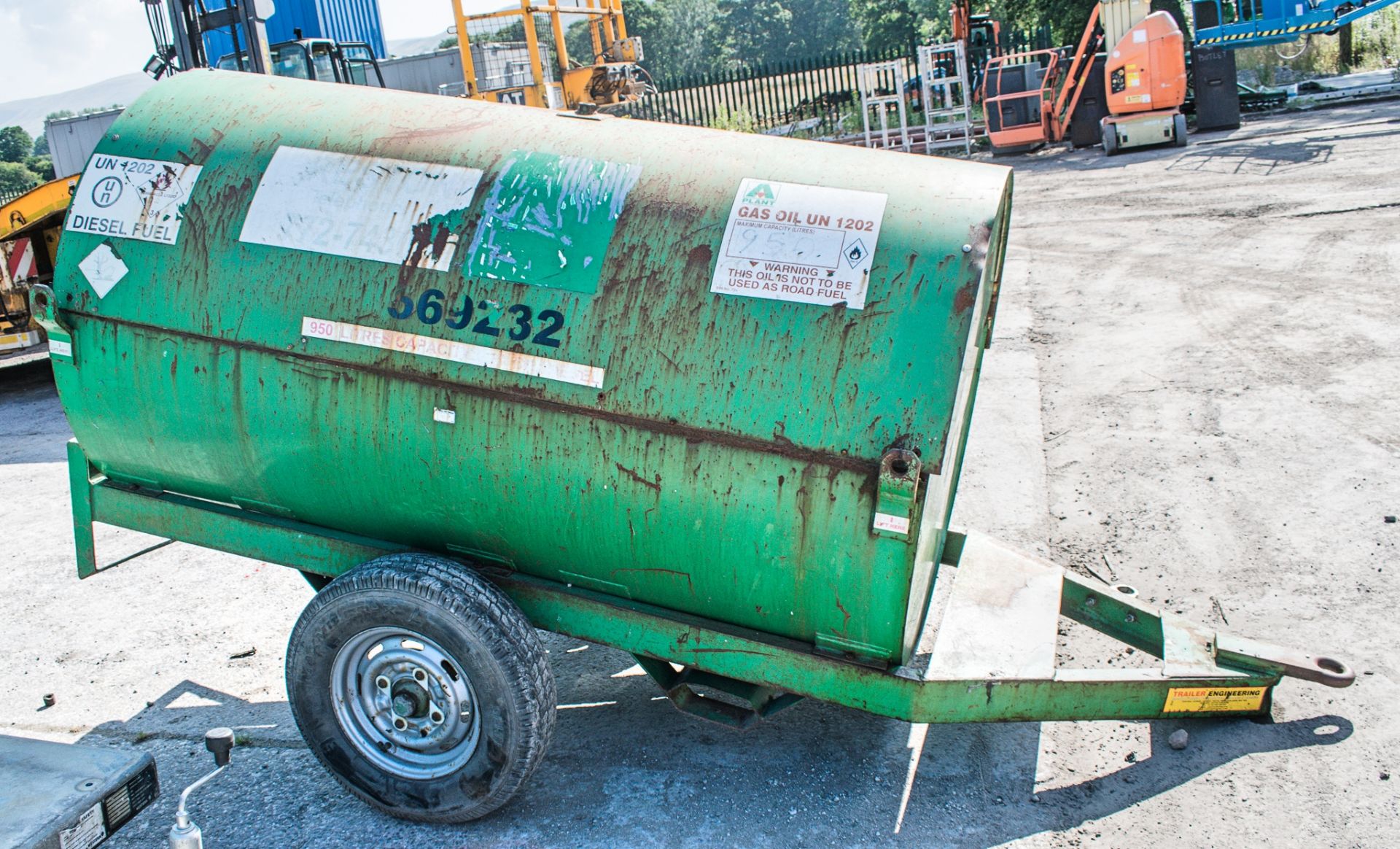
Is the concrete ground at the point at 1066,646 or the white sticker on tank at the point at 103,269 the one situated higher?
the white sticker on tank at the point at 103,269

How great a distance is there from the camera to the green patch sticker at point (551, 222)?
10.9 feet

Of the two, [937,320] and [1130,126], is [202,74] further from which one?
[1130,126]

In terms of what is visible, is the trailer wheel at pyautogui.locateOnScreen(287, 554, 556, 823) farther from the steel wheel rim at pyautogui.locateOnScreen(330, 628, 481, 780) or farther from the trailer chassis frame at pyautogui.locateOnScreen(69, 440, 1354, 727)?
the trailer chassis frame at pyautogui.locateOnScreen(69, 440, 1354, 727)

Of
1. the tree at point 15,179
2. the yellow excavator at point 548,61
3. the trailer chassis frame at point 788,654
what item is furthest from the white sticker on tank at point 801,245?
the tree at point 15,179

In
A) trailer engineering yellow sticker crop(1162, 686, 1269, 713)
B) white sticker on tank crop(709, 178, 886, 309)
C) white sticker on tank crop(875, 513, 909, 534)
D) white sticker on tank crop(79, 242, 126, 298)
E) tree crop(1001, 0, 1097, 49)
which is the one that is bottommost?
trailer engineering yellow sticker crop(1162, 686, 1269, 713)

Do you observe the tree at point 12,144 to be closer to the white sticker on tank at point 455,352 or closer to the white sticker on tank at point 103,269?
the white sticker on tank at point 103,269

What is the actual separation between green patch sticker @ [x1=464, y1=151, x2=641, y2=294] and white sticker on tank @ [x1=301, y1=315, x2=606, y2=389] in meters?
0.23

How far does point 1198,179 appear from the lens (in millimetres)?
13188

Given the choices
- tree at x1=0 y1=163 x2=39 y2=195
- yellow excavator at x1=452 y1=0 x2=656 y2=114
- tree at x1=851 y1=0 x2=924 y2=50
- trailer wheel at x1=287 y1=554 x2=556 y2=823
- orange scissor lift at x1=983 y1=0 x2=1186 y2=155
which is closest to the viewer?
trailer wheel at x1=287 y1=554 x2=556 y2=823

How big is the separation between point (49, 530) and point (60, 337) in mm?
3192

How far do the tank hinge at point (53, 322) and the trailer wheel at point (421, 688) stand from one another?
4.44ft

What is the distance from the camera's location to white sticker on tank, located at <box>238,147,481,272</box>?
11.3ft

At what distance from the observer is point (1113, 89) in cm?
1614

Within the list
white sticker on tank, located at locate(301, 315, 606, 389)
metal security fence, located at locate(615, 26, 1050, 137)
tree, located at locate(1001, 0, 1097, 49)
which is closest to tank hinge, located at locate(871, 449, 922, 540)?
white sticker on tank, located at locate(301, 315, 606, 389)
